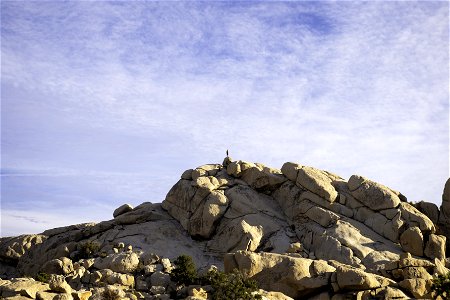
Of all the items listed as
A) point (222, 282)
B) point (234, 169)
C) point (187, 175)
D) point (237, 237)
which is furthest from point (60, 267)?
point (234, 169)

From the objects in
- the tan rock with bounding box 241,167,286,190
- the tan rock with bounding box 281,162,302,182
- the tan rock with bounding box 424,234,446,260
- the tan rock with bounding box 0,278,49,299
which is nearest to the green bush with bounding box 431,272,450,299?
the tan rock with bounding box 424,234,446,260

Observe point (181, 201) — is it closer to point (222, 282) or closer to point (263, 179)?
point (263, 179)

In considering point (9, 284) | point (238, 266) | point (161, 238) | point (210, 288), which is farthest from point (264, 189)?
point (9, 284)

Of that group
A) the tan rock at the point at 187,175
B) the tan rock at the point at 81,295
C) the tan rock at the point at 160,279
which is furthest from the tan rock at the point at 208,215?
the tan rock at the point at 81,295

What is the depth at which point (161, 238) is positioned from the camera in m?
57.9

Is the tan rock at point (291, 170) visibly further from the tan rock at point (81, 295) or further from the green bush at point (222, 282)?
the tan rock at point (81, 295)

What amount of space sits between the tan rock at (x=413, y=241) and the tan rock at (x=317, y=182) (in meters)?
9.71

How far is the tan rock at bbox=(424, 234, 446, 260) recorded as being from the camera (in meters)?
51.1

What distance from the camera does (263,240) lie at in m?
55.0

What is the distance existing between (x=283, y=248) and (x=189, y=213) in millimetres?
14370

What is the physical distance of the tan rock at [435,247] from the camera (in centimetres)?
5112

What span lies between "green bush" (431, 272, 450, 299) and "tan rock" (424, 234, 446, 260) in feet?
45.7

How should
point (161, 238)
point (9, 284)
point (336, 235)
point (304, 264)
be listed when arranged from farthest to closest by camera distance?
1. point (161, 238)
2. point (336, 235)
3. point (304, 264)
4. point (9, 284)

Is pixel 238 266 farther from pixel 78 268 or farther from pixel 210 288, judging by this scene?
pixel 78 268
